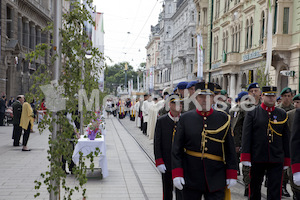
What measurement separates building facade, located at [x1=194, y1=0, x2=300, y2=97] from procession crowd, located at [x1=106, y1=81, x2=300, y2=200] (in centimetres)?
1028

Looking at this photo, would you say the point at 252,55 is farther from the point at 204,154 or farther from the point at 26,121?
the point at 204,154

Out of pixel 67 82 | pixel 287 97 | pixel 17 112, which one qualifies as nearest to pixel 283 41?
pixel 17 112

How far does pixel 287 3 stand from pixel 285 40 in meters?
2.17

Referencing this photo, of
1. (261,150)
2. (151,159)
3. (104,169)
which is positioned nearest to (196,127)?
(261,150)

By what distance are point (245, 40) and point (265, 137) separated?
2558cm

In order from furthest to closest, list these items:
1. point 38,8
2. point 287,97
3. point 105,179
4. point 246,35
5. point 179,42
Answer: point 179,42
point 38,8
point 246,35
point 105,179
point 287,97

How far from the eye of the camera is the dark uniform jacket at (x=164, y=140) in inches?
232

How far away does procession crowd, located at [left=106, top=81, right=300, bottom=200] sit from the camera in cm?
445

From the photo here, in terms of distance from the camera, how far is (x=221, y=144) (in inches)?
178

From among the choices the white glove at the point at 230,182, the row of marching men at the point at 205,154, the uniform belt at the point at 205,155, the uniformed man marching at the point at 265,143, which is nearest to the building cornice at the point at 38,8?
the uniformed man marching at the point at 265,143

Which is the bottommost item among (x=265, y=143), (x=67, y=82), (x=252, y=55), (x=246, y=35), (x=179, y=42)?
(x=265, y=143)

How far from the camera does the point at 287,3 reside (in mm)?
23094

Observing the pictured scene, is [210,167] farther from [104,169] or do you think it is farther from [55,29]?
Result: [104,169]

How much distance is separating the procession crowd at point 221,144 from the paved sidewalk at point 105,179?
1.79 metres
